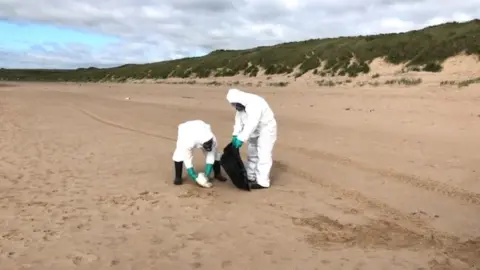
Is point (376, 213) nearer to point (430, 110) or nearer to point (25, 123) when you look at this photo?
point (430, 110)

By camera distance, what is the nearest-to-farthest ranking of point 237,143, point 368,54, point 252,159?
point 237,143 → point 252,159 → point 368,54

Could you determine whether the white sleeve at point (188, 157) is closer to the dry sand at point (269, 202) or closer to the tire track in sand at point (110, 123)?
the dry sand at point (269, 202)

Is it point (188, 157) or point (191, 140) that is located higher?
point (191, 140)

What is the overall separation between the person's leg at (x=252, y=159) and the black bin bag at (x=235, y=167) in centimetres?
40

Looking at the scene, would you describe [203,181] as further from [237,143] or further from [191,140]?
[237,143]

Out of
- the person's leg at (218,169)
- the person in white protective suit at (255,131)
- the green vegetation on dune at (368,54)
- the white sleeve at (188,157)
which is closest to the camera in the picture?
the person in white protective suit at (255,131)

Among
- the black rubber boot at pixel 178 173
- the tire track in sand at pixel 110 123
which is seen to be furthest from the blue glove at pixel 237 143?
the tire track in sand at pixel 110 123

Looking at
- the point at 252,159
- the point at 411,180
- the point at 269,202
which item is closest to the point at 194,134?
the point at 252,159

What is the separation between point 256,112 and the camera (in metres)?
8.51

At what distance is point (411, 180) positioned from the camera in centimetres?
877

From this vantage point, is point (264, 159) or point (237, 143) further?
point (264, 159)

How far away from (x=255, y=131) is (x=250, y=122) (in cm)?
58

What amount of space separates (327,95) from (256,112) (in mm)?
12864

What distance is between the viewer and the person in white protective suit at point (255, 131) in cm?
847
